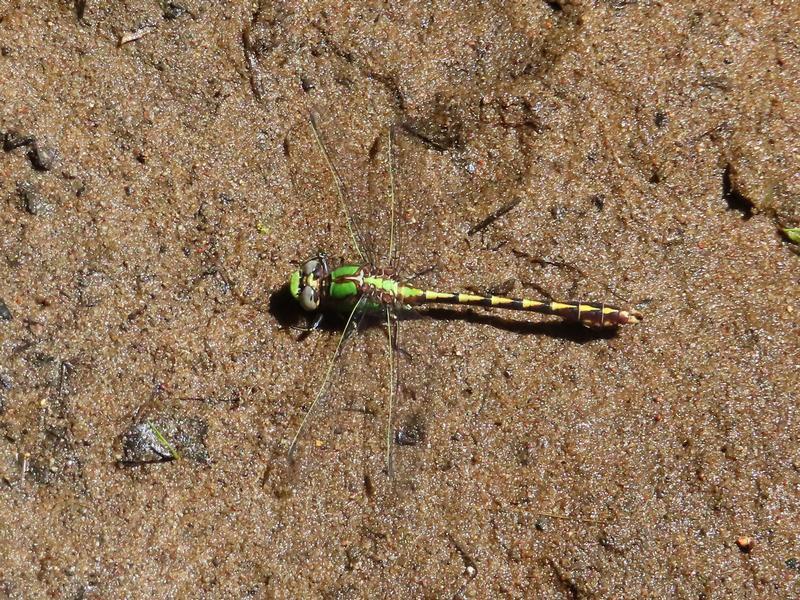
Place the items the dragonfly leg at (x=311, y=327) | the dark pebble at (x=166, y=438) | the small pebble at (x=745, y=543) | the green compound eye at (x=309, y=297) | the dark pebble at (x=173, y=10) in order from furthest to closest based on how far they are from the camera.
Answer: the dark pebble at (x=173, y=10) → the dragonfly leg at (x=311, y=327) → the green compound eye at (x=309, y=297) → the dark pebble at (x=166, y=438) → the small pebble at (x=745, y=543)

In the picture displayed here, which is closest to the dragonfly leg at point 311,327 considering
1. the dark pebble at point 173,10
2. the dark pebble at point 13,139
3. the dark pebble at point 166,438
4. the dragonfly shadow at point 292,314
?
the dragonfly shadow at point 292,314

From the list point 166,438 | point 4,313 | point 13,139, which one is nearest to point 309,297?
point 166,438

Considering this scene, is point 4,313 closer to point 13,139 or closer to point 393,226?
point 13,139

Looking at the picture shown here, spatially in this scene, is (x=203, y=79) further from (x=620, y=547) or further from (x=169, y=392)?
(x=620, y=547)

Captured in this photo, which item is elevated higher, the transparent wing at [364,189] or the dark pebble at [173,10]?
the dark pebble at [173,10]

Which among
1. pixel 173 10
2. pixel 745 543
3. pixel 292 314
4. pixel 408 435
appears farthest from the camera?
pixel 173 10

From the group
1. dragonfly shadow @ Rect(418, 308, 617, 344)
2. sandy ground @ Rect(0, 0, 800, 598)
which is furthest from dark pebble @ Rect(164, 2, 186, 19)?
dragonfly shadow @ Rect(418, 308, 617, 344)

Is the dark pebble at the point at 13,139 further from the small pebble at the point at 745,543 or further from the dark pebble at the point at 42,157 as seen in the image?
the small pebble at the point at 745,543
